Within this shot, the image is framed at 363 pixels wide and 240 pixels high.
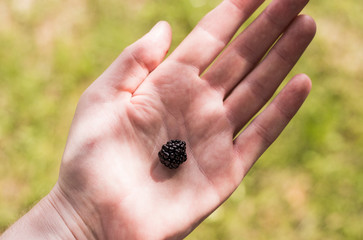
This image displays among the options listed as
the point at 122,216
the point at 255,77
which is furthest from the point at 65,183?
the point at 255,77

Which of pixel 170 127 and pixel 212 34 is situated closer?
pixel 170 127

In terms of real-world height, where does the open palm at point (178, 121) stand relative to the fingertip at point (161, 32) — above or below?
below

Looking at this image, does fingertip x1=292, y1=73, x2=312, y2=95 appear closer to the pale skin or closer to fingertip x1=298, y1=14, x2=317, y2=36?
the pale skin

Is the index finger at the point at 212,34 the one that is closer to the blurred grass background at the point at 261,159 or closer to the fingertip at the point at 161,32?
the fingertip at the point at 161,32

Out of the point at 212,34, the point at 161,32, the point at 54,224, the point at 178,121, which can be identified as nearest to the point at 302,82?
the point at 212,34

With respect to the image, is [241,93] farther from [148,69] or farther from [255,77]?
[148,69]

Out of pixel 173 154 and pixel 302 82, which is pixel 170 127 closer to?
pixel 173 154

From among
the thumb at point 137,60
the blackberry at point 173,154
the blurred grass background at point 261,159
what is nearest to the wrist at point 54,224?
the blackberry at point 173,154

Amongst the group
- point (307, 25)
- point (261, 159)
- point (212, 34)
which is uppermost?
point (212, 34)
